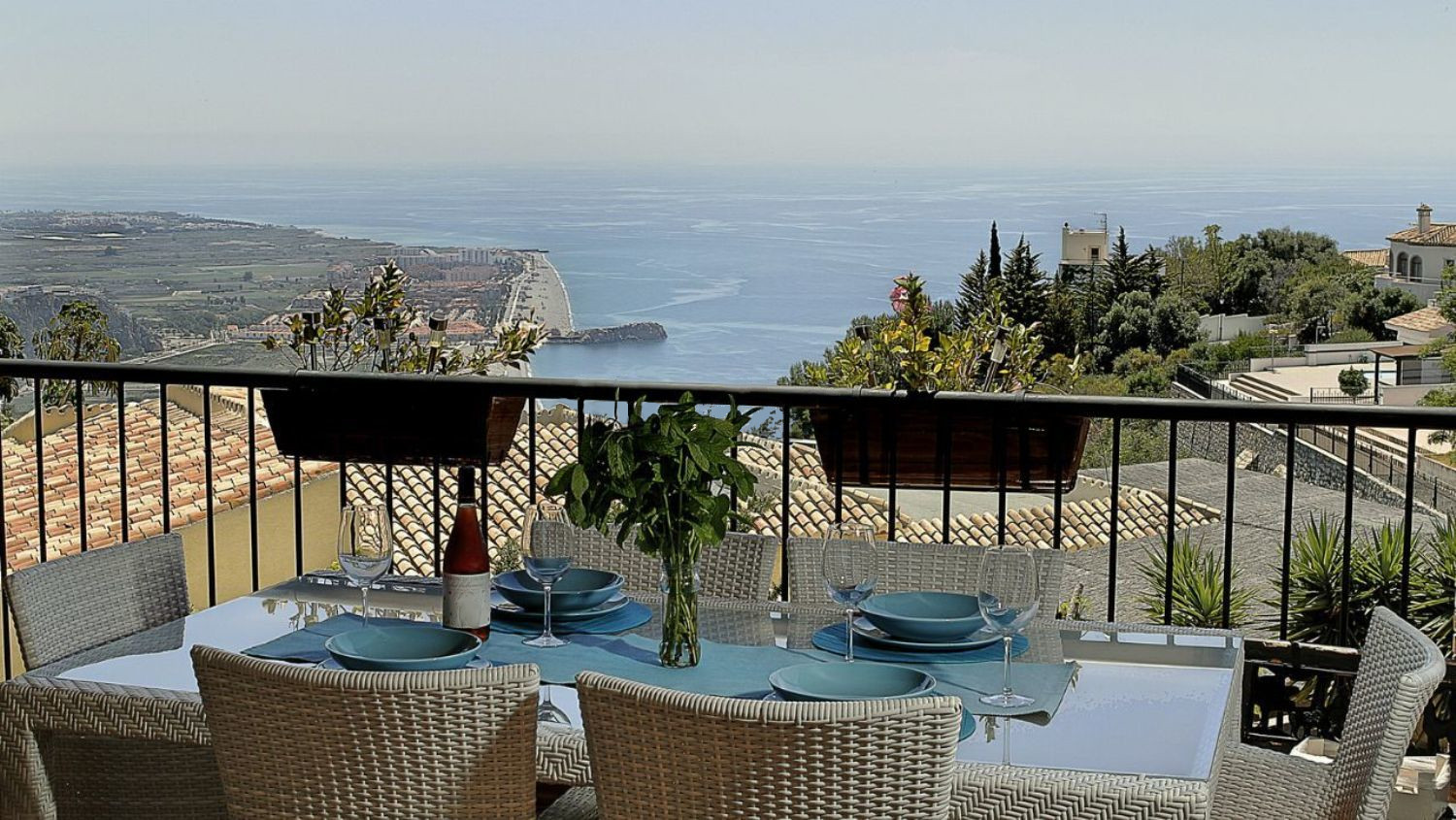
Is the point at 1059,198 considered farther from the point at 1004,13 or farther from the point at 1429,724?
the point at 1429,724

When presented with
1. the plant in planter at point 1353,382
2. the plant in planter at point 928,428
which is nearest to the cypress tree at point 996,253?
the plant in planter at point 1353,382

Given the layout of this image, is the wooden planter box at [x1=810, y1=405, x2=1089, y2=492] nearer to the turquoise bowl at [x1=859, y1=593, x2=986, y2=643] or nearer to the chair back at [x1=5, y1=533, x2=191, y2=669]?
the turquoise bowl at [x1=859, y1=593, x2=986, y2=643]

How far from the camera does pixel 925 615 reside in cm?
231

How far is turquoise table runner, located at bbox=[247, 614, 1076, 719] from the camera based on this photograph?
1.97m

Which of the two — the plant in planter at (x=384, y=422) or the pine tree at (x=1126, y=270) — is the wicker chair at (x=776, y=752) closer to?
the plant in planter at (x=384, y=422)

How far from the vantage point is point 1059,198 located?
111 ft

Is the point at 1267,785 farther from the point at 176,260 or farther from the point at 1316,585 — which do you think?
the point at 176,260

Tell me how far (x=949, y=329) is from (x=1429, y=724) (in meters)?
1.31

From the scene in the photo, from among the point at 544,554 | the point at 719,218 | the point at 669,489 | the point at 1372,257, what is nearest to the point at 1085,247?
the point at 1372,257

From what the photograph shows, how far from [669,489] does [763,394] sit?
3.63 feet

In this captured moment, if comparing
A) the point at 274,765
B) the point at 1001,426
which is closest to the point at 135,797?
the point at 274,765

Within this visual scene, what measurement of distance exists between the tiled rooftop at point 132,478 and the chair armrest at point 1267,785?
9094 millimetres

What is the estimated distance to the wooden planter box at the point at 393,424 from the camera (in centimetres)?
353

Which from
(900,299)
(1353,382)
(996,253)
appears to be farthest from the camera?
(1353,382)
